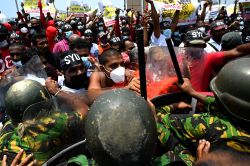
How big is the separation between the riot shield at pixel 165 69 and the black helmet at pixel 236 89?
0.69 meters

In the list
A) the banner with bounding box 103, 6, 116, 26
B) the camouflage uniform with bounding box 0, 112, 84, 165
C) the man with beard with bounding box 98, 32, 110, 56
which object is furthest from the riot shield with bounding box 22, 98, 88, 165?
the banner with bounding box 103, 6, 116, 26

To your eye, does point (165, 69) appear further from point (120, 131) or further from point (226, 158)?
point (226, 158)

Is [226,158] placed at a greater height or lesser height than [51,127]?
greater

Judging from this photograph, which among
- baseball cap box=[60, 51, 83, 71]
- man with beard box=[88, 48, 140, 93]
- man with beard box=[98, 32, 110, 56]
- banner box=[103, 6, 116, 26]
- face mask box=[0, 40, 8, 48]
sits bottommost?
man with beard box=[98, 32, 110, 56]

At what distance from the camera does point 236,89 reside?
1.99m

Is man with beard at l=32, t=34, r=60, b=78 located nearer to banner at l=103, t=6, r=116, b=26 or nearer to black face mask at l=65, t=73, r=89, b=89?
black face mask at l=65, t=73, r=89, b=89

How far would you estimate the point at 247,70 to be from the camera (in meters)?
1.98

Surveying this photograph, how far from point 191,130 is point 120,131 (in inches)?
34.2

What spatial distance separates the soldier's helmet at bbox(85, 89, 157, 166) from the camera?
1.52m

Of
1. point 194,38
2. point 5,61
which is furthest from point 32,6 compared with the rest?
point 194,38

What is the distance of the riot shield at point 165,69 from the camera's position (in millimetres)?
2797

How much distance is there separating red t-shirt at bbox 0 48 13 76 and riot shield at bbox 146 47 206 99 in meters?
3.66

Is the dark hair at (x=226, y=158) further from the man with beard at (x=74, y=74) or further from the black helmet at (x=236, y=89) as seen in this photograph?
the man with beard at (x=74, y=74)

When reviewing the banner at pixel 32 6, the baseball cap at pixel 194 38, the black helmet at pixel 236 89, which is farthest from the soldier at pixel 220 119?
the banner at pixel 32 6
